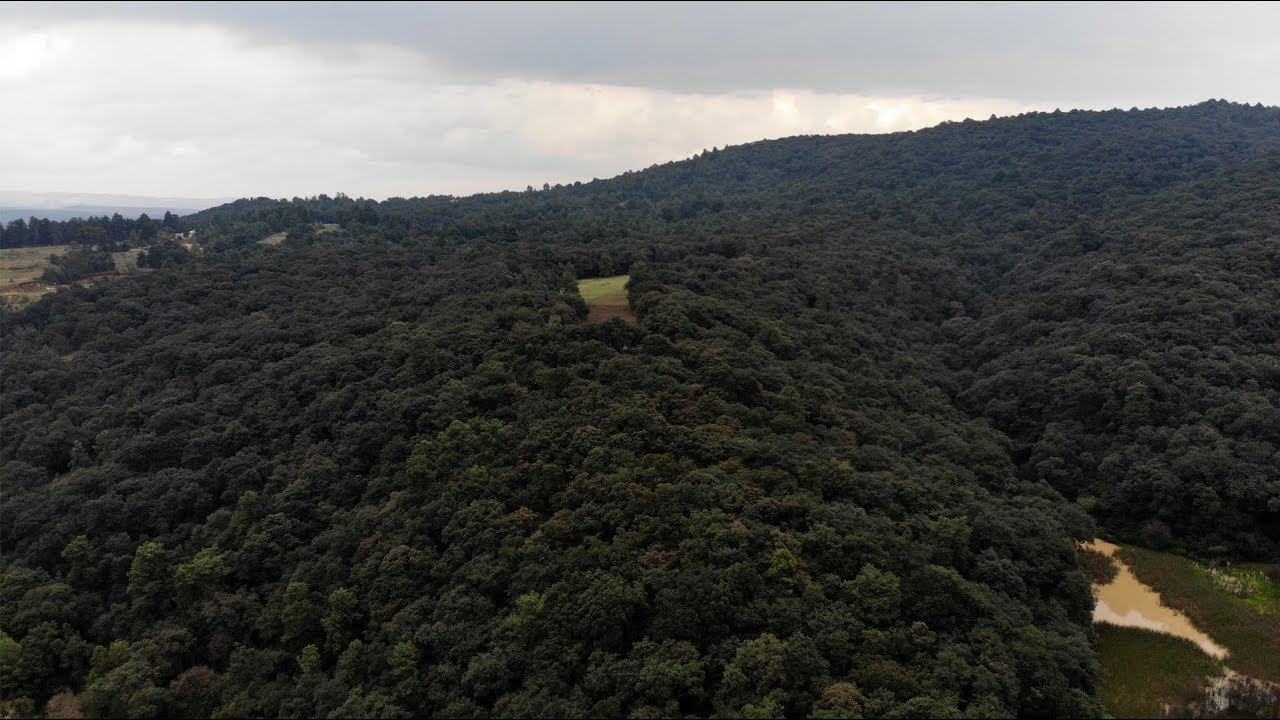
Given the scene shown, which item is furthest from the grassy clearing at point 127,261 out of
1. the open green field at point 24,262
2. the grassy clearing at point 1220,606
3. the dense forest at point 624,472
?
the grassy clearing at point 1220,606

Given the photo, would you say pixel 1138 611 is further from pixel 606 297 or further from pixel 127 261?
pixel 127 261

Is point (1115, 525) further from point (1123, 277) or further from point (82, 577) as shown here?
point (82, 577)

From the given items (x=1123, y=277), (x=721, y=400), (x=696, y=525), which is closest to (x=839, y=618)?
(x=696, y=525)

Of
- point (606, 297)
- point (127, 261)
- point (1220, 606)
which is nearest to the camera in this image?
point (1220, 606)

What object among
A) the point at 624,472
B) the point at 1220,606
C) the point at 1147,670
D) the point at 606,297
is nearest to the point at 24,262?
the point at 606,297

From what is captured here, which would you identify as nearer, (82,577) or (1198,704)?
(1198,704)
